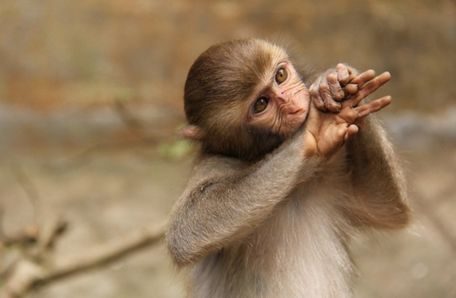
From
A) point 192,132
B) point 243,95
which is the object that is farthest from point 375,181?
point 192,132

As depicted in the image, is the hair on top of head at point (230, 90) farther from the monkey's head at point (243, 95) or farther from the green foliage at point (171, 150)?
the green foliage at point (171, 150)

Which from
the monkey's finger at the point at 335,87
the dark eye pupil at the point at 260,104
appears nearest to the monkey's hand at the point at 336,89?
the monkey's finger at the point at 335,87

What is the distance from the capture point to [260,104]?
4.43m

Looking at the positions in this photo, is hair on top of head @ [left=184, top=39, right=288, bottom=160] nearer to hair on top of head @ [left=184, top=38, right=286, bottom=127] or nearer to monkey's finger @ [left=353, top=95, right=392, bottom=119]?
hair on top of head @ [left=184, top=38, right=286, bottom=127]

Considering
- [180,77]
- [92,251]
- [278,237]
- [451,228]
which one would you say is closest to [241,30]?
[180,77]

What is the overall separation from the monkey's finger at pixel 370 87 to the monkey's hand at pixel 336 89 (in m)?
0.03

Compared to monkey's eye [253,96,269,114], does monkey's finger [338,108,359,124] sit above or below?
above

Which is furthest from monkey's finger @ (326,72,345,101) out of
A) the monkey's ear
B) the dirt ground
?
the dirt ground

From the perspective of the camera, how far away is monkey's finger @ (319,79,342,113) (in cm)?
409

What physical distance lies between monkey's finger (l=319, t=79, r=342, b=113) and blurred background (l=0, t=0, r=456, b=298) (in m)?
6.49

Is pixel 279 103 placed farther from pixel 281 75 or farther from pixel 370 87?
pixel 370 87

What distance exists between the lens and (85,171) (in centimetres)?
1138

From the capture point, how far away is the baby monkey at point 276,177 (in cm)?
413

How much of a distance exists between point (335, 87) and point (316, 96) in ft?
0.49
